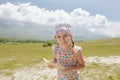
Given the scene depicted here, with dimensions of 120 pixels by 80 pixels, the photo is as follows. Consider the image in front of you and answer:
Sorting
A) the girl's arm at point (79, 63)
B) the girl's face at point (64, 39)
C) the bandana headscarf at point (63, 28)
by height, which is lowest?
the girl's arm at point (79, 63)

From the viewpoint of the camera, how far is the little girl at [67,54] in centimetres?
476

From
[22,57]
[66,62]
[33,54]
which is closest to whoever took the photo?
[66,62]

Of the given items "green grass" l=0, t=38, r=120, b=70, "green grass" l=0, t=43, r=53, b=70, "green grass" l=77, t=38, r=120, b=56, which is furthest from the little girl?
"green grass" l=77, t=38, r=120, b=56

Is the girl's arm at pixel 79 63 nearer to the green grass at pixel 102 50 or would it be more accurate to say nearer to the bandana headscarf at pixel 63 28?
the bandana headscarf at pixel 63 28

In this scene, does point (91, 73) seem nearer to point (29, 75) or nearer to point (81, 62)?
point (29, 75)

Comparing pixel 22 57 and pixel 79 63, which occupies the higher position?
pixel 79 63

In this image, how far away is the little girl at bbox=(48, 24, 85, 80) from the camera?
4.76 meters

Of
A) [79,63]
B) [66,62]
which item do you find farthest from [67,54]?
[79,63]

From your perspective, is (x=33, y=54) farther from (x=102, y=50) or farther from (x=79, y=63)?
(x=79, y=63)

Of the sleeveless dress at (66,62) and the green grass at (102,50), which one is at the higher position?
the sleeveless dress at (66,62)

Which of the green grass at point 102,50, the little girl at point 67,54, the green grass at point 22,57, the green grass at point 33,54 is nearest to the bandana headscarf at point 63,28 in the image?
the little girl at point 67,54

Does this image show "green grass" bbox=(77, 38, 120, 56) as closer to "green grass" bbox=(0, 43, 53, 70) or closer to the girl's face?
"green grass" bbox=(0, 43, 53, 70)

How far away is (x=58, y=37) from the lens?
15.9ft

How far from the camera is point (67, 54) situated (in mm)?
4992
